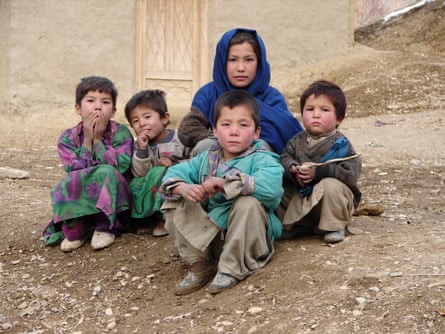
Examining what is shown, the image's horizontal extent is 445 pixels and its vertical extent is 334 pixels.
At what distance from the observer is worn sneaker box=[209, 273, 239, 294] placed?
326cm

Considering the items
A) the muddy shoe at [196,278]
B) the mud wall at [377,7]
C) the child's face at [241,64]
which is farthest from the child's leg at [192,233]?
the mud wall at [377,7]

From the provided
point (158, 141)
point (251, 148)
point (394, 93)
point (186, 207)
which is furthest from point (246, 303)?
point (394, 93)

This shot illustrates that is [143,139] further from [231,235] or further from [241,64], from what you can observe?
[231,235]

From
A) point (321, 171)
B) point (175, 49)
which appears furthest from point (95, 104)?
point (175, 49)

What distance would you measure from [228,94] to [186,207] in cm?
63

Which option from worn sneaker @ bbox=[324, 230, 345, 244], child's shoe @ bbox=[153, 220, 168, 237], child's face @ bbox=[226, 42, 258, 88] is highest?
child's face @ bbox=[226, 42, 258, 88]

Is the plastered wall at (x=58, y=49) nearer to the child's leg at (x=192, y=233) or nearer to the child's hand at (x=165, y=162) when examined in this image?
the child's hand at (x=165, y=162)

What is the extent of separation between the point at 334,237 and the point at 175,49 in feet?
27.6

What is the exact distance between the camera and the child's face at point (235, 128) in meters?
3.38

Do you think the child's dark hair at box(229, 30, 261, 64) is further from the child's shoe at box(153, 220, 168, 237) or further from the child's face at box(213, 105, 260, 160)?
the child's shoe at box(153, 220, 168, 237)

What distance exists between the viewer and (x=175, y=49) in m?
11.5

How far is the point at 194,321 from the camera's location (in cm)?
303

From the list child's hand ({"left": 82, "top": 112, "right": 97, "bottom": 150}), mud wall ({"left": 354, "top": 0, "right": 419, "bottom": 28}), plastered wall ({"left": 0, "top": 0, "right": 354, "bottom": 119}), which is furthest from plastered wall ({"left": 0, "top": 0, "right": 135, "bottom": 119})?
mud wall ({"left": 354, "top": 0, "right": 419, "bottom": 28})

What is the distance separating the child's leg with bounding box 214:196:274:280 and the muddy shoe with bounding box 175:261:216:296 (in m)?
0.14
